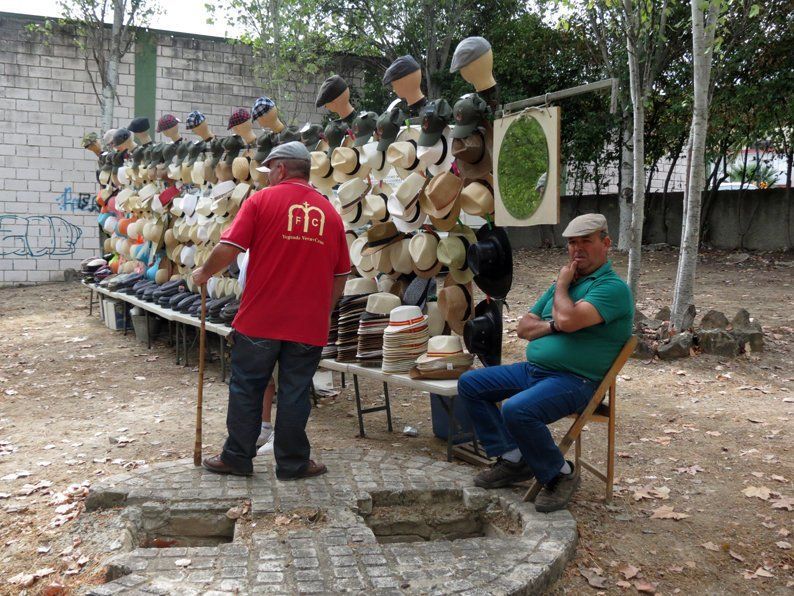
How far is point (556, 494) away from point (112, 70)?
14715mm

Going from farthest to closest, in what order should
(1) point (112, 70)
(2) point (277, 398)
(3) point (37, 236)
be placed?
1. (3) point (37, 236)
2. (1) point (112, 70)
3. (2) point (277, 398)

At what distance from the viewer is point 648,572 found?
3564 millimetres

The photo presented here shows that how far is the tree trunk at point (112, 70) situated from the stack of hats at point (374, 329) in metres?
12.0

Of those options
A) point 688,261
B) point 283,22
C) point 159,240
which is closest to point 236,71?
point 283,22

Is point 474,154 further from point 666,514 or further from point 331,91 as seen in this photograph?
point 666,514

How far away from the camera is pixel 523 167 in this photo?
4.73 metres

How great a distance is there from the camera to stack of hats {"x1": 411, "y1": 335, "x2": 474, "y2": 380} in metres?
5.04

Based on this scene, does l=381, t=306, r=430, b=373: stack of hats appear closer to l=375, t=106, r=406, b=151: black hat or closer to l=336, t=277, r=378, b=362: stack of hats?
l=336, t=277, r=378, b=362: stack of hats

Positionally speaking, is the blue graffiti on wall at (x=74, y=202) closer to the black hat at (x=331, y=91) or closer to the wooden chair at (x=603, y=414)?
the black hat at (x=331, y=91)

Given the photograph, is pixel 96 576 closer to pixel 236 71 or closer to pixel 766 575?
pixel 766 575

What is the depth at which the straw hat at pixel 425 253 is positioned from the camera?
5531 mm

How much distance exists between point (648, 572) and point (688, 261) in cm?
557

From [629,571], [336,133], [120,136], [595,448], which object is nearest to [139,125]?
[120,136]

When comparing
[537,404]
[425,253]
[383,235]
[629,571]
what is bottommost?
[629,571]
